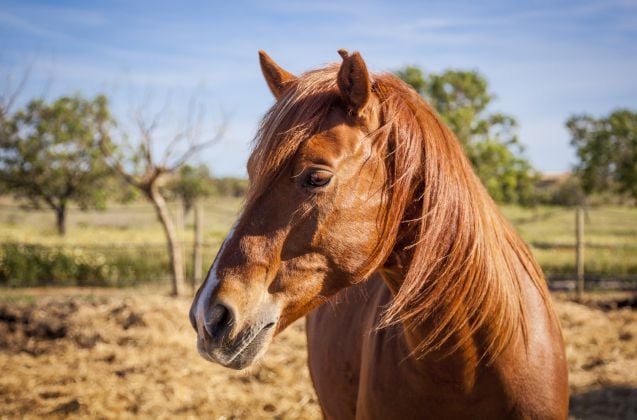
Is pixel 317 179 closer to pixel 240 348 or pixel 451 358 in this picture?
pixel 240 348

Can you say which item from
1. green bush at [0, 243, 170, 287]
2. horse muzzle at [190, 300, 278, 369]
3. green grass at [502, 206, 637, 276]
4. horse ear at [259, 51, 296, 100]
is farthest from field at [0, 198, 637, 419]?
green grass at [502, 206, 637, 276]

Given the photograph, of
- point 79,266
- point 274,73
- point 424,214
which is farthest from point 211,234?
point 424,214

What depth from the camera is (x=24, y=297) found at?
405 inches

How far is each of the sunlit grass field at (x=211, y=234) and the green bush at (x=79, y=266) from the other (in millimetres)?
72

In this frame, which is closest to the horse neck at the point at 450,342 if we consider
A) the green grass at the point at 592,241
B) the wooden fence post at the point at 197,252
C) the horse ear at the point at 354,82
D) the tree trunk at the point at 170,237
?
the horse ear at the point at 354,82

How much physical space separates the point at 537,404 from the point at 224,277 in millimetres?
1220

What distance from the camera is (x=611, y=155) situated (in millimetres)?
13555

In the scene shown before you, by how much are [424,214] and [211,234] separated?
15.0 meters

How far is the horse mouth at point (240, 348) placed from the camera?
135 centimetres

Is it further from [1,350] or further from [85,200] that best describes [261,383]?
[85,200]

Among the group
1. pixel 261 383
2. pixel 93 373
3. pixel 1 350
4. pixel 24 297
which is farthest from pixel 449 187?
pixel 24 297

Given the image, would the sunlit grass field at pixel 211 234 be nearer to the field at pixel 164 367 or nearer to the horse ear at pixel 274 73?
the field at pixel 164 367

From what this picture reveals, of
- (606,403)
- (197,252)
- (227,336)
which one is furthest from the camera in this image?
(197,252)

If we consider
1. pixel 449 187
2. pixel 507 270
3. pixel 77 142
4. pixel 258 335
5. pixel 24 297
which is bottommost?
pixel 24 297
